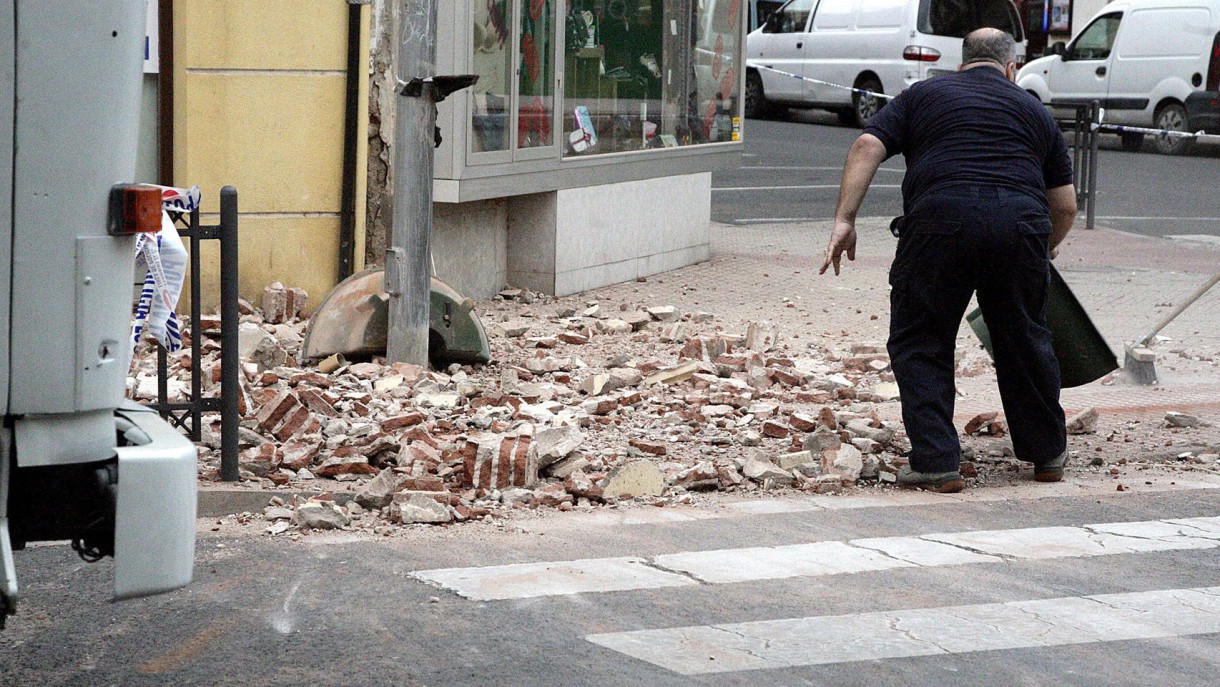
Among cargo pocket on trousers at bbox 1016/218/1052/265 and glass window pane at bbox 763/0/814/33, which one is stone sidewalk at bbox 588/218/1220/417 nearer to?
cargo pocket on trousers at bbox 1016/218/1052/265

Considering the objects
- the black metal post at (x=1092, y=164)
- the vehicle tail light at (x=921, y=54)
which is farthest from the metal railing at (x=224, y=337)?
the vehicle tail light at (x=921, y=54)

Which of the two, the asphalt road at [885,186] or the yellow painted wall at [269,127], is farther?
the asphalt road at [885,186]

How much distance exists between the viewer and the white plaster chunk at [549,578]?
4711 millimetres

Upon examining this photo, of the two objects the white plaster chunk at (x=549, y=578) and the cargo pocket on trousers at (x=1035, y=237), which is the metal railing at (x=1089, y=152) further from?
the white plaster chunk at (x=549, y=578)

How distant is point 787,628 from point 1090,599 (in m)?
1.07

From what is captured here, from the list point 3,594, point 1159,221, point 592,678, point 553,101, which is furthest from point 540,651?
point 1159,221

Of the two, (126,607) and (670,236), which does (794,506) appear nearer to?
(126,607)

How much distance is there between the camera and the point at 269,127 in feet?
30.1

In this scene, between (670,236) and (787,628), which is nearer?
(787,628)

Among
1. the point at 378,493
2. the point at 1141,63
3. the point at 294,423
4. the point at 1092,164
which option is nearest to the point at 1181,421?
the point at 378,493

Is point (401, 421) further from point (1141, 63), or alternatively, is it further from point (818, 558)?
point (1141, 63)

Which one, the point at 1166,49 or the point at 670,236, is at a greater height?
the point at 1166,49

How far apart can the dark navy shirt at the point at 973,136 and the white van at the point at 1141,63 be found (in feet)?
57.7

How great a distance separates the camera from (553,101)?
10891mm
